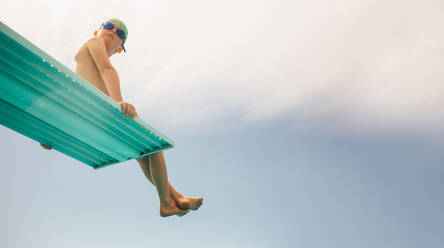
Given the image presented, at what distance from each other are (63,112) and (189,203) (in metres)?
1.82

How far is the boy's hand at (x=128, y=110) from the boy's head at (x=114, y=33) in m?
1.40

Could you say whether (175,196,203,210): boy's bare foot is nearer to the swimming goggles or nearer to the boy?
the boy

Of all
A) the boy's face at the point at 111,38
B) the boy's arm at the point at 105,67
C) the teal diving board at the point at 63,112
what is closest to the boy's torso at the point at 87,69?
the boy's arm at the point at 105,67

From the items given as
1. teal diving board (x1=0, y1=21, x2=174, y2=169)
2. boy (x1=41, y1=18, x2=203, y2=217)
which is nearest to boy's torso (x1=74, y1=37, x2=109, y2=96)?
boy (x1=41, y1=18, x2=203, y2=217)

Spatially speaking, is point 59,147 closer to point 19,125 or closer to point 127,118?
point 19,125

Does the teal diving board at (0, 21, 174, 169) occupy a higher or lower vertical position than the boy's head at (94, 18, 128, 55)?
lower

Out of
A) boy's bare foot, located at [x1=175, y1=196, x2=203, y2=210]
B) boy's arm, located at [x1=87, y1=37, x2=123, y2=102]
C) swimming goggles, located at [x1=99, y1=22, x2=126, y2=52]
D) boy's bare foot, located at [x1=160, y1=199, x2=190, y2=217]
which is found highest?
swimming goggles, located at [x1=99, y1=22, x2=126, y2=52]

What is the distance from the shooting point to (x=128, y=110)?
313 centimetres

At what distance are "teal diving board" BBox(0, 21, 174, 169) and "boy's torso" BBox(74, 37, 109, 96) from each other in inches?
29.4

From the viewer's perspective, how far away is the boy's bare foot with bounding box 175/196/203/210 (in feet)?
13.6

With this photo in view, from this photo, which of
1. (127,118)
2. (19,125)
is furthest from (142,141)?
(19,125)

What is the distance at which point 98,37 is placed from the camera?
404 cm

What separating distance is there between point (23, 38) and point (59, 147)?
143cm

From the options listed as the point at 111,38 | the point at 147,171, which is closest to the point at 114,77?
the point at 111,38
